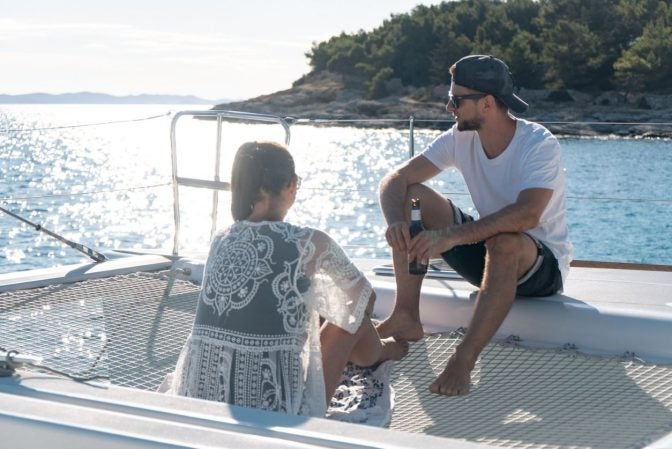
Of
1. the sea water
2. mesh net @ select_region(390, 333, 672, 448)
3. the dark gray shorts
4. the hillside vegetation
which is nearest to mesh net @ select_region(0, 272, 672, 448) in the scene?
mesh net @ select_region(390, 333, 672, 448)

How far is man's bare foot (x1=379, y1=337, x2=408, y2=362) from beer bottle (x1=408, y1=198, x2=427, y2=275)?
0.71 feet

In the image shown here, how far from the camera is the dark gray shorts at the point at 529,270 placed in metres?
3.43

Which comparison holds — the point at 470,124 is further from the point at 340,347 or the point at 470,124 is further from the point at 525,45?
the point at 525,45

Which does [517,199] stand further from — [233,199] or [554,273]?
[233,199]

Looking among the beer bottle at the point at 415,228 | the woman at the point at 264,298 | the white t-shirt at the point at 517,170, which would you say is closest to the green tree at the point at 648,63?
the white t-shirt at the point at 517,170

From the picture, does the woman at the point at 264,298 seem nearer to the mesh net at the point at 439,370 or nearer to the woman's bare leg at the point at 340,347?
the woman's bare leg at the point at 340,347

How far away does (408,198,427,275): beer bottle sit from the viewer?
3391mm

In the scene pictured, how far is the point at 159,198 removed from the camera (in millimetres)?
27844

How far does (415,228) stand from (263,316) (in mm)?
1023

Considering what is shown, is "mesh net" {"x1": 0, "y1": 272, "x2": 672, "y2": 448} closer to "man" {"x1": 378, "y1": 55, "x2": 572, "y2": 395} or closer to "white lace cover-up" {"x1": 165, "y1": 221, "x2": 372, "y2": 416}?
"man" {"x1": 378, "y1": 55, "x2": 572, "y2": 395}

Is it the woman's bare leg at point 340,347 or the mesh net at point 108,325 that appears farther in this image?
the mesh net at point 108,325

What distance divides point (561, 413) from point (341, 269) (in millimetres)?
733

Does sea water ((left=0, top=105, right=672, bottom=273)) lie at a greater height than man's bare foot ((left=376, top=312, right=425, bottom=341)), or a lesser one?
lesser

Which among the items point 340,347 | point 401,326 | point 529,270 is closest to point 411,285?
point 401,326
